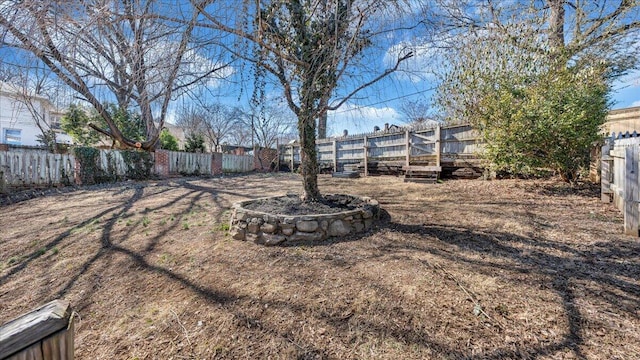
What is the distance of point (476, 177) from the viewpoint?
6.74 metres

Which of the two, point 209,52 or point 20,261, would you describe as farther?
point 20,261

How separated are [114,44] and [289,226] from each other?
225 cm

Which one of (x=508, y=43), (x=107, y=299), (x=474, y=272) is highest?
(x=508, y=43)

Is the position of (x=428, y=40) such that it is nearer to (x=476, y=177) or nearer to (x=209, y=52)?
(x=209, y=52)

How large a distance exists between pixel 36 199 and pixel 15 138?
13.9 metres

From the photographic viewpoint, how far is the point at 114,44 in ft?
6.56

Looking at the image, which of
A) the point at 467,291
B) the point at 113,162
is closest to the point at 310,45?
the point at 467,291

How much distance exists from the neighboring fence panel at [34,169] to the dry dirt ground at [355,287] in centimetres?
405

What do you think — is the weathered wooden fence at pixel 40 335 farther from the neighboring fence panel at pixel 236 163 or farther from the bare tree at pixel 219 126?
the bare tree at pixel 219 126

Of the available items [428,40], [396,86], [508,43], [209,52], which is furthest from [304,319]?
[508,43]

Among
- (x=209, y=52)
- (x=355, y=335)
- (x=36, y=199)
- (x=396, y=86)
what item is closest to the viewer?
(x=355, y=335)

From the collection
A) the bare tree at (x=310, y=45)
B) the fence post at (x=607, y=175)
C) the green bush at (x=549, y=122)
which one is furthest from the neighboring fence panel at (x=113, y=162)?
the fence post at (x=607, y=175)

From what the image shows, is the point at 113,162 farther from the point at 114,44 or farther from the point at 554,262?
the point at 554,262

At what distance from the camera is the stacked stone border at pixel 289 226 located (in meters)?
3.06
